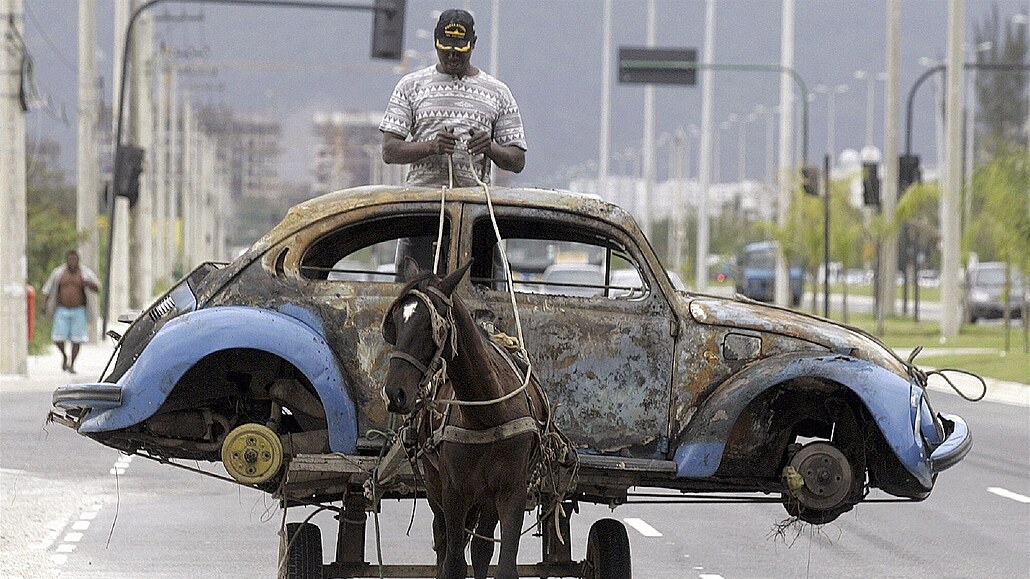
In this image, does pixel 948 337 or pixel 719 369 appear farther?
pixel 948 337

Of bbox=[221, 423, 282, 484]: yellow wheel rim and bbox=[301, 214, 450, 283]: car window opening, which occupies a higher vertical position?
bbox=[301, 214, 450, 283]: car window opening

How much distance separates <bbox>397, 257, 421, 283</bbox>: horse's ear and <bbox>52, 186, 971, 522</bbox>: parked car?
0.26 feet

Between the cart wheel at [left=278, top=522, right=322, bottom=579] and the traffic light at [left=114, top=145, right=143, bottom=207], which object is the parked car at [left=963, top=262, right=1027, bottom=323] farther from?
the cart wheel at [left=278, top=522, right=322, bottom=579]

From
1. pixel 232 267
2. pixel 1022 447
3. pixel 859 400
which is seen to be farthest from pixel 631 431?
pixel 1022 447

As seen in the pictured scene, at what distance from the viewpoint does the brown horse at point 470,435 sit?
796 cm

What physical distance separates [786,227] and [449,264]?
4207cm

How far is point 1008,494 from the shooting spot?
16469mm

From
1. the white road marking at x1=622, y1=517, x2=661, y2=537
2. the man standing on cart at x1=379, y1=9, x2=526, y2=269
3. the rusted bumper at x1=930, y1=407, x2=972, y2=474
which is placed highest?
the man standing on cart at x1=379, y1=9, x2=526, y2=269

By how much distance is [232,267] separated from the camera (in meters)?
9.46

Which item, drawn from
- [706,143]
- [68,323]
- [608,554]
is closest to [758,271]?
[706,143]

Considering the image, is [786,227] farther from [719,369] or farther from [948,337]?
[719,369]

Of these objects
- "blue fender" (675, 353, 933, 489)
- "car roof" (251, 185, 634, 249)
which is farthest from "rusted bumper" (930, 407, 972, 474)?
"car roof" (251, 185, 634, 249)

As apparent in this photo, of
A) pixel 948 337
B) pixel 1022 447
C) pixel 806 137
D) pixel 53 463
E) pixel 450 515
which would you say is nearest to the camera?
pixel 450 515

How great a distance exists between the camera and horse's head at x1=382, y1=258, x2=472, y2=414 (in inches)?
293
